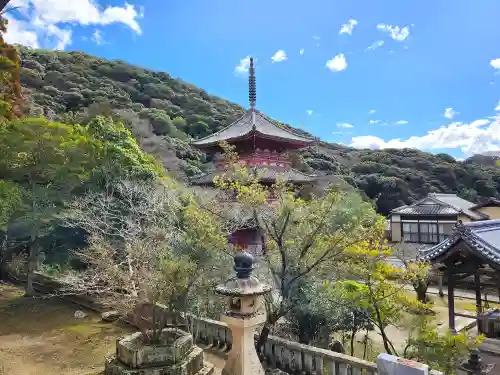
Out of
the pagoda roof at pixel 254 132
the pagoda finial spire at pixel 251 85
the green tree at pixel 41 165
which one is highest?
the pagoda finial spire at pixel 251 85

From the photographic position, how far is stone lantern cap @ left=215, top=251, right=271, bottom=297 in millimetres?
5438

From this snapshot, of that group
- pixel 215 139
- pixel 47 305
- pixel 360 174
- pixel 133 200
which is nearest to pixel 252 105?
pixel 215 139

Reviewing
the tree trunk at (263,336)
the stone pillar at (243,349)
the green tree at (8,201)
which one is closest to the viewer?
the stone pillar at (243,349)

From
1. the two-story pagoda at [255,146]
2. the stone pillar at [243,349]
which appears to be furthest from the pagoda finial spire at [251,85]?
the stone pillar at [243,349]

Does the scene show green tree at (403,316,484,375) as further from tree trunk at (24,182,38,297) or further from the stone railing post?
tree trunk at (24,182,38,297)

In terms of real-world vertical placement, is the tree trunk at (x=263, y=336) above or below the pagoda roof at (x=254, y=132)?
below

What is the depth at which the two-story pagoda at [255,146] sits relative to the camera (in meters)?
16.5

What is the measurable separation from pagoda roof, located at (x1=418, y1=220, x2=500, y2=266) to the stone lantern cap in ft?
14.4

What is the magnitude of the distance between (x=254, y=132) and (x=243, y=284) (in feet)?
37.6

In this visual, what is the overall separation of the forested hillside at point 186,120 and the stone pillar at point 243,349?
32.8 m

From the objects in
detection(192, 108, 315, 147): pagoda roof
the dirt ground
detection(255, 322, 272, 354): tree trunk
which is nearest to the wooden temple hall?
detection(255, 322, 272, 354): tree trunk

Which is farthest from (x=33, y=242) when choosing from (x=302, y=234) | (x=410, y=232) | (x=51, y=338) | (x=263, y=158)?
(x=410, y=232)

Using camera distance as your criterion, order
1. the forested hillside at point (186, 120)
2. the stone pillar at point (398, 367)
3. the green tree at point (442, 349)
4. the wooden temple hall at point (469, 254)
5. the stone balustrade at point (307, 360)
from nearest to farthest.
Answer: the stone pillar at point (398, 367)
the stone balustrade at point (307, 360)
the green tree at point (442, 349)
the wooden temple hall at point (469, 254)
the forested hillside at point (186, 120)

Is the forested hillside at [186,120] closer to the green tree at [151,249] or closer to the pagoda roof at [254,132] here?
the pagoda roof at [254,132]
